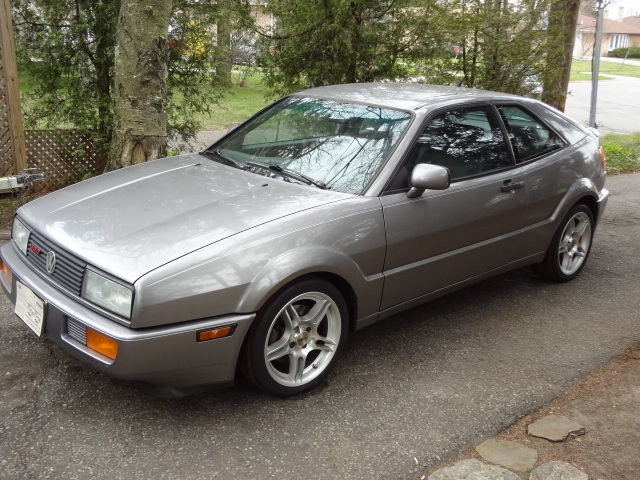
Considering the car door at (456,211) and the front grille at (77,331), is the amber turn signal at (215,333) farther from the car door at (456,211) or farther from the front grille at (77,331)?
the car door at (456,211)

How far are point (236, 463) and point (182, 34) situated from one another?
5714mm

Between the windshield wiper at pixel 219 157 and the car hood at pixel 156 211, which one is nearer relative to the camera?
the car hood at pixel 156 211

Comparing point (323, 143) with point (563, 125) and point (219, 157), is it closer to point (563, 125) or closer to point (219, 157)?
point (219, 157)

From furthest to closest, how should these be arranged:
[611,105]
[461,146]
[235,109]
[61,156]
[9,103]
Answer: [611,105], [235,109], [61,156], [9,103], [461,146]

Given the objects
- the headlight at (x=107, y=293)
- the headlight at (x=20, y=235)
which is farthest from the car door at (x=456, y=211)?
the headlight at (x=20, y=235)

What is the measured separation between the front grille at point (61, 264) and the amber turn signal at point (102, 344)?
24 centimetres

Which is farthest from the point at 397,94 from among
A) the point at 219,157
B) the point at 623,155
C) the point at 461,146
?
the point at 623,155

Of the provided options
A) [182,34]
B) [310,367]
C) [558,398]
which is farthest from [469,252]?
[182,34]

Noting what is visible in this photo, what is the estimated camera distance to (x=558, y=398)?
346 cm

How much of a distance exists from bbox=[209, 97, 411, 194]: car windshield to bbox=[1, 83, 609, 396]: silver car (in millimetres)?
13

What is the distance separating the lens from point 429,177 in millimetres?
3564

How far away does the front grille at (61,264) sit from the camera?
2.97 m

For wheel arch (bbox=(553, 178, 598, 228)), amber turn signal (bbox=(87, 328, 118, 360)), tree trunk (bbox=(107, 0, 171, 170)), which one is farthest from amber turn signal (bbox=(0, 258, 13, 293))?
wheel arch (bbox=(553, 178, 598, 228))

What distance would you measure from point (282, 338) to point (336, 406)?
1.45ft
